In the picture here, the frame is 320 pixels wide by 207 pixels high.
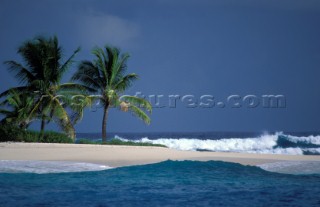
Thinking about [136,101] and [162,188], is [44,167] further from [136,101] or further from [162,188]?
[136,101]

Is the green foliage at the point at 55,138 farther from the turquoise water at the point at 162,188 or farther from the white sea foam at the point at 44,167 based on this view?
the turquoise water at the point at 162,188

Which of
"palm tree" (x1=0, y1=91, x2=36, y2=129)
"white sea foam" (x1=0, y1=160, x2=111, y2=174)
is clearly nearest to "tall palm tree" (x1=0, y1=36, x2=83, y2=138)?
"palm tree" (x1=0, y1=91, x2=36, y2=129)

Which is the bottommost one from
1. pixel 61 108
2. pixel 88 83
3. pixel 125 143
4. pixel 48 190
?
pixel 48 190

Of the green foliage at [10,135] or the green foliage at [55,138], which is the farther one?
the green foliage at [55,138]

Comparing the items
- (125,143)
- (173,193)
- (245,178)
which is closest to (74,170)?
(173,193)

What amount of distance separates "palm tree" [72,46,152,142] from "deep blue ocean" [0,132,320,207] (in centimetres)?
862

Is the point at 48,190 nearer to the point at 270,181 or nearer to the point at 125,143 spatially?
the point at 270,181

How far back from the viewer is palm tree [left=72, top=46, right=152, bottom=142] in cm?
2173

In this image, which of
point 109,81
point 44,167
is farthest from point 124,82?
point 44,167

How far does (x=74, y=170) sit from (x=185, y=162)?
12.6ft

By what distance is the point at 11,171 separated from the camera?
11.4 metres

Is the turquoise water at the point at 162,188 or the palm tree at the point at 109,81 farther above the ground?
the palm tree at the point at 109,81

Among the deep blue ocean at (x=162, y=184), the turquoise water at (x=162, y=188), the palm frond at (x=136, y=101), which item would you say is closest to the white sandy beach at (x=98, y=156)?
the deep blue ocean at (x=162, y=184)

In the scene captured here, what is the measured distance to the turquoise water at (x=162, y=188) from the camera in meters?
8.31
